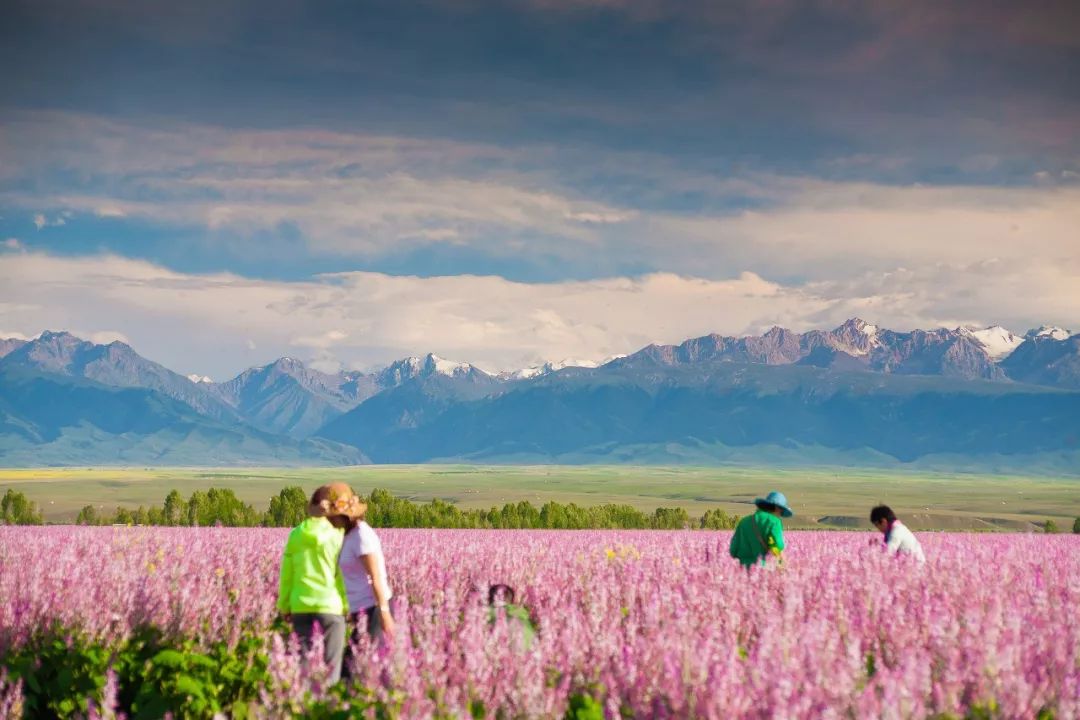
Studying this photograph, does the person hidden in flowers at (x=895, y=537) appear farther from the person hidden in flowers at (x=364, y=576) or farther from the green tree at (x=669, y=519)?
the green tree at (x=669, y=519)

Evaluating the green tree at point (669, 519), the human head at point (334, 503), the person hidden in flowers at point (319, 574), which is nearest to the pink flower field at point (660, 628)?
the person hidden in flowers at point (319, 574)

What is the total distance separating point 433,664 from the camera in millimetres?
6383

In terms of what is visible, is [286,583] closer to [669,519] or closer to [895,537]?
[895,537]

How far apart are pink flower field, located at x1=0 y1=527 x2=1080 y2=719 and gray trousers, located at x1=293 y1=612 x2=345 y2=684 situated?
0.70 feet

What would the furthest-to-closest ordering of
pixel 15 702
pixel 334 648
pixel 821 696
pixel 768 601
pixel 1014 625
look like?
1. pixel 768 601
2. pixel 334 648
3. pixel 15 702
4. pixel 1014 625
5. pixel 821 696

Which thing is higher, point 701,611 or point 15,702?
point 701,611

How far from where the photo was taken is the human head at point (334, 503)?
Answer: 26.5 feet

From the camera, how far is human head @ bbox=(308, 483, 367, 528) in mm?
8062

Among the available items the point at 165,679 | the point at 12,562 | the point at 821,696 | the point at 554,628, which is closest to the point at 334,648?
the point at 165,679

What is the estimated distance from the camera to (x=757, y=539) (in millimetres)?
11320

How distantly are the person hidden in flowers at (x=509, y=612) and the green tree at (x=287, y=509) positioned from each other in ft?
108

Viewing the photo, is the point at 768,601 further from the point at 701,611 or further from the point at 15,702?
the point at 15,702

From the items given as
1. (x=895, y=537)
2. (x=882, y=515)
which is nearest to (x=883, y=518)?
(x=882, y=515)

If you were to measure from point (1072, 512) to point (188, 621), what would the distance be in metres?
199
